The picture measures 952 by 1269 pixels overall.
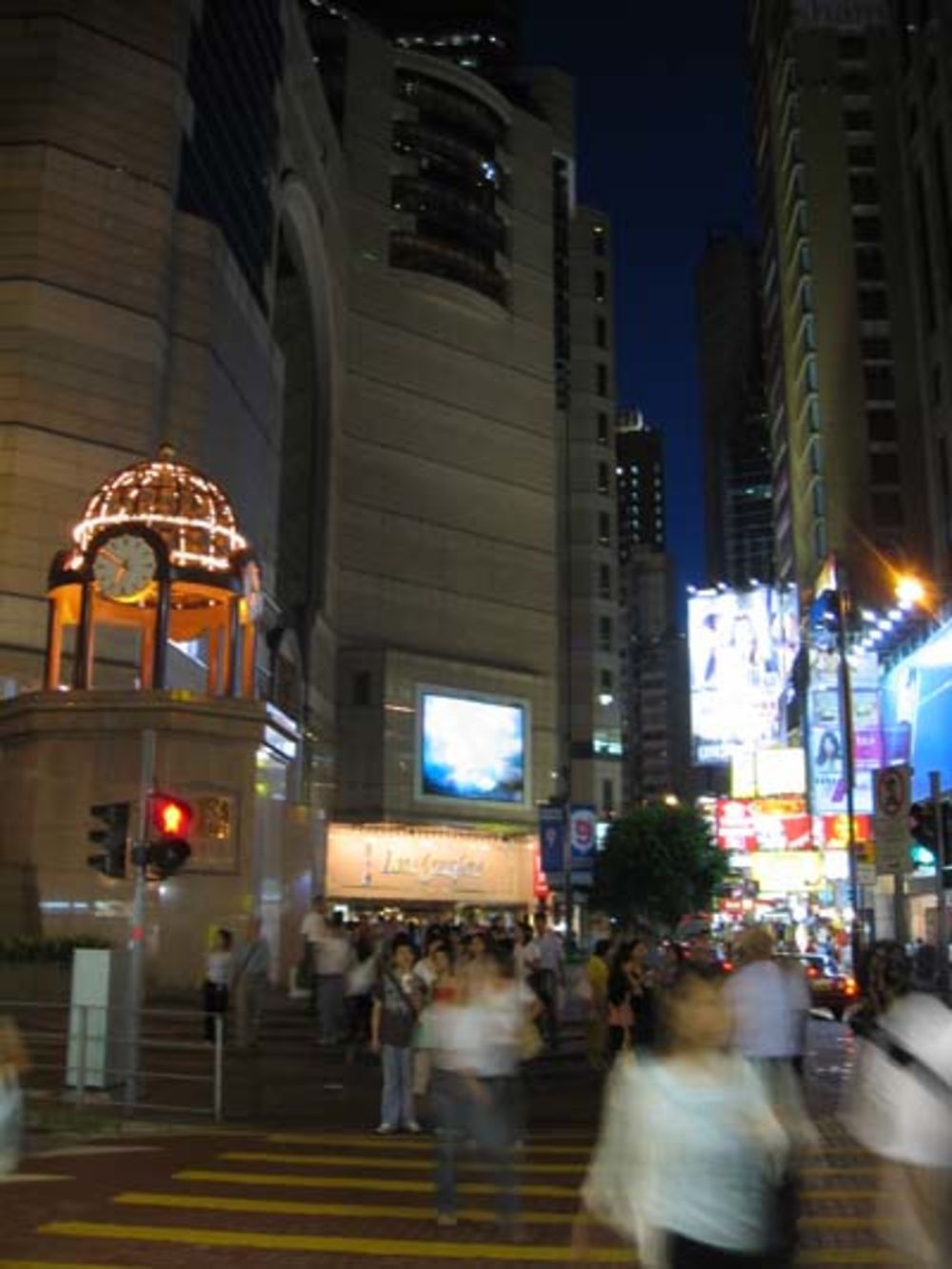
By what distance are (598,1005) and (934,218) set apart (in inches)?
2077

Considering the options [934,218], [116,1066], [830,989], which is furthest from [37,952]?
[934,218]

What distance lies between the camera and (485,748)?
205ft

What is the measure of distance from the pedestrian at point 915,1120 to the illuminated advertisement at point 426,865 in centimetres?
5288

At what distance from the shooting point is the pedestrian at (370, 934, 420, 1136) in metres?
12.6

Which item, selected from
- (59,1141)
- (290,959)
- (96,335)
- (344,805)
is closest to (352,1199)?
(59,1141)

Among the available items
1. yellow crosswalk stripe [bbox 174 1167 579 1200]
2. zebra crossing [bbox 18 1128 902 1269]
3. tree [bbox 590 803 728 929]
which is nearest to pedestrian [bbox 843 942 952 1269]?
zebra crossing [bbox 18 1128 902 1269]

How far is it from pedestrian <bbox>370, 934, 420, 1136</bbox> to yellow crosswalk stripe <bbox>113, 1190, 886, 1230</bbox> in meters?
3.02

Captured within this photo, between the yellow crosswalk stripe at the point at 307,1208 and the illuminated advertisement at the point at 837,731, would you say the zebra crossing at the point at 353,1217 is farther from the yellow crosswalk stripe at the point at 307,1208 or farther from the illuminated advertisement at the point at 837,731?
the illuminated advertisement at the point at 837,731

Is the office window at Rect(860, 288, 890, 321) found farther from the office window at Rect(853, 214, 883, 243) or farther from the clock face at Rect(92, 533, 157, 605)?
the clock face at Rect(92, 533, 157, 605)

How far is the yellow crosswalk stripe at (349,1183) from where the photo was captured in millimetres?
10109

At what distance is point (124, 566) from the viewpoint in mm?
23781

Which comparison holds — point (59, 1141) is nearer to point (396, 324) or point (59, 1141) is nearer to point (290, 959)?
point (290, 959)

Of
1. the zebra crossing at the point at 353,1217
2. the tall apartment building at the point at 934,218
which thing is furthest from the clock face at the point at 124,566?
the tall apartment building at the point at 934,218

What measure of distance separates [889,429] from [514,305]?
23.3 metres
